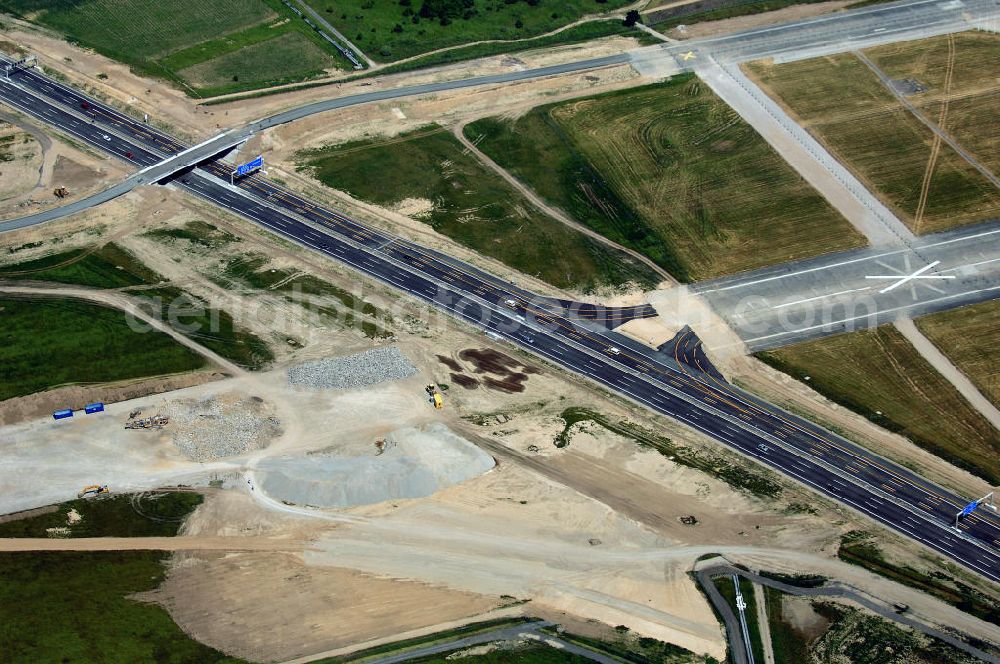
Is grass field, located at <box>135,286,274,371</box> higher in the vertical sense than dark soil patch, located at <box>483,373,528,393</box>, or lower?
lower

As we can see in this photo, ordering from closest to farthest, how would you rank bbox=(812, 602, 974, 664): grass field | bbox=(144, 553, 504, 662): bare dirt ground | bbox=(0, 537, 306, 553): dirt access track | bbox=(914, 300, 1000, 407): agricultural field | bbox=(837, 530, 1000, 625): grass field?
bbox=(144, 553, 504, 662): bare dirt ground
bbox=(812, 602, 974, 664): grass field
bbox=(0, 537, 306, 553): dirt access track
bbox=(837, 530, 1000, 625): grass field
bbox=(914, 300, 1000, 407): agricultural field

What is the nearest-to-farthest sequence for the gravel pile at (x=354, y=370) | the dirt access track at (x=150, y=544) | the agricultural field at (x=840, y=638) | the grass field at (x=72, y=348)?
the agricultural field at (x=840, y=638) → the dirt access track at (x=150, y=544) → the grass field at (x=72, y=348) → the gravel pile at (x=354, y=370)

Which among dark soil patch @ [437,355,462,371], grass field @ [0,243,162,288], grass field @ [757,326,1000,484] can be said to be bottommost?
grass field @ [0,243,162,288]

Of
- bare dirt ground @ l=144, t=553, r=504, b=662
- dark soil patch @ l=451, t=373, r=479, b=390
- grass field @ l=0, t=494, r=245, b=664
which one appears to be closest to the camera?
grass field @ l=0, t=494, r=245, b=664

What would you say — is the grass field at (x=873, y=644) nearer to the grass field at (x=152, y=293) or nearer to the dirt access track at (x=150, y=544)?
the dirt access track at (x=150, y=544)

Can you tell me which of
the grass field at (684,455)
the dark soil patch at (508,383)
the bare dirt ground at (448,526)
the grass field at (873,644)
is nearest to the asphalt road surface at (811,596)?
the grass field at (873,644)

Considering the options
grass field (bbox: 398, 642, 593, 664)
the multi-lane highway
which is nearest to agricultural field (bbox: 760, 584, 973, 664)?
the multi-lane highway

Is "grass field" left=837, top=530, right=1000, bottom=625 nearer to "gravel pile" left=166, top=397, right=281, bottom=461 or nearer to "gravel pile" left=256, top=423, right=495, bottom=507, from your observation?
"gravel pile" left=256, top=423, right=495, bottom=507

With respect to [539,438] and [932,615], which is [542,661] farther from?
[932,615]
